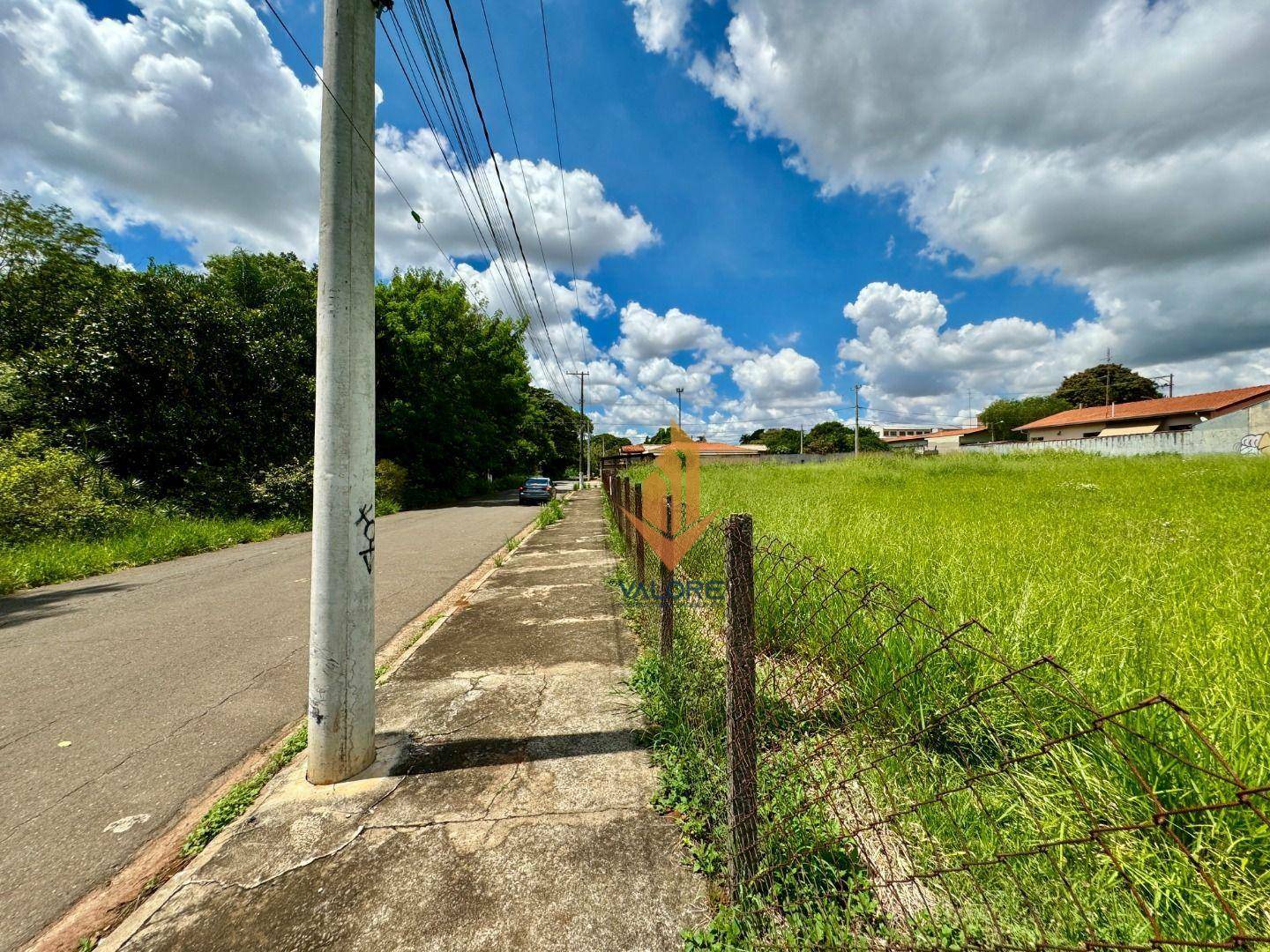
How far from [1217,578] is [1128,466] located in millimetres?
12576

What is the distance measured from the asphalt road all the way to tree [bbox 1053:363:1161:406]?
208ft

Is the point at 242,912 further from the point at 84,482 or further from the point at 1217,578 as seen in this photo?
the point at 84,482

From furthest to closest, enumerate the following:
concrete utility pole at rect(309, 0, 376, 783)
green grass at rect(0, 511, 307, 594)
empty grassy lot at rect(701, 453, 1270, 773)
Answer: green grass at rect(0, 511, 307, 594) → concrete utility pole at rect(309, 0, 376, 783) → empty grassy lot at rect(701, 453, 1270, 773)

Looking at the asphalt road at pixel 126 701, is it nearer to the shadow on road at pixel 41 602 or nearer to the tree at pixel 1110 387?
the shadow on road at pixel 41 602

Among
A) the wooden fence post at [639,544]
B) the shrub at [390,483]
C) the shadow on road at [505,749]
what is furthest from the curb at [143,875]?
the shrub at [390,483]

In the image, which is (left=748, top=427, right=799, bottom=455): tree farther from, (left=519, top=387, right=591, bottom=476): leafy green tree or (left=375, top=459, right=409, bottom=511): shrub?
(left=375, top=459, right=409, bottom=511): shrub

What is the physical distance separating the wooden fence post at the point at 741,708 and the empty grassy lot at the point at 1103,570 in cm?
149

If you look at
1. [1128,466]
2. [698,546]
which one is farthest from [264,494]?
[1128,466]

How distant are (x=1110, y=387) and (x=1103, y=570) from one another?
6387cm

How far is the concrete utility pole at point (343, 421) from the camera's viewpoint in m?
2.15

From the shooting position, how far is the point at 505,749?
2461 millimetres

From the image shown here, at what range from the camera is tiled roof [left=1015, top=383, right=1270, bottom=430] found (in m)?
28.0

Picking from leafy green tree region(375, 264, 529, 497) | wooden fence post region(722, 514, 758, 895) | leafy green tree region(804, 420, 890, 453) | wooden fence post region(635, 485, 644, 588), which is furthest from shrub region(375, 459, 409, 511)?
leafy green tree region(804, 420, 890, 453)

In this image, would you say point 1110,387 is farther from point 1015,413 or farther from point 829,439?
point 829,439
